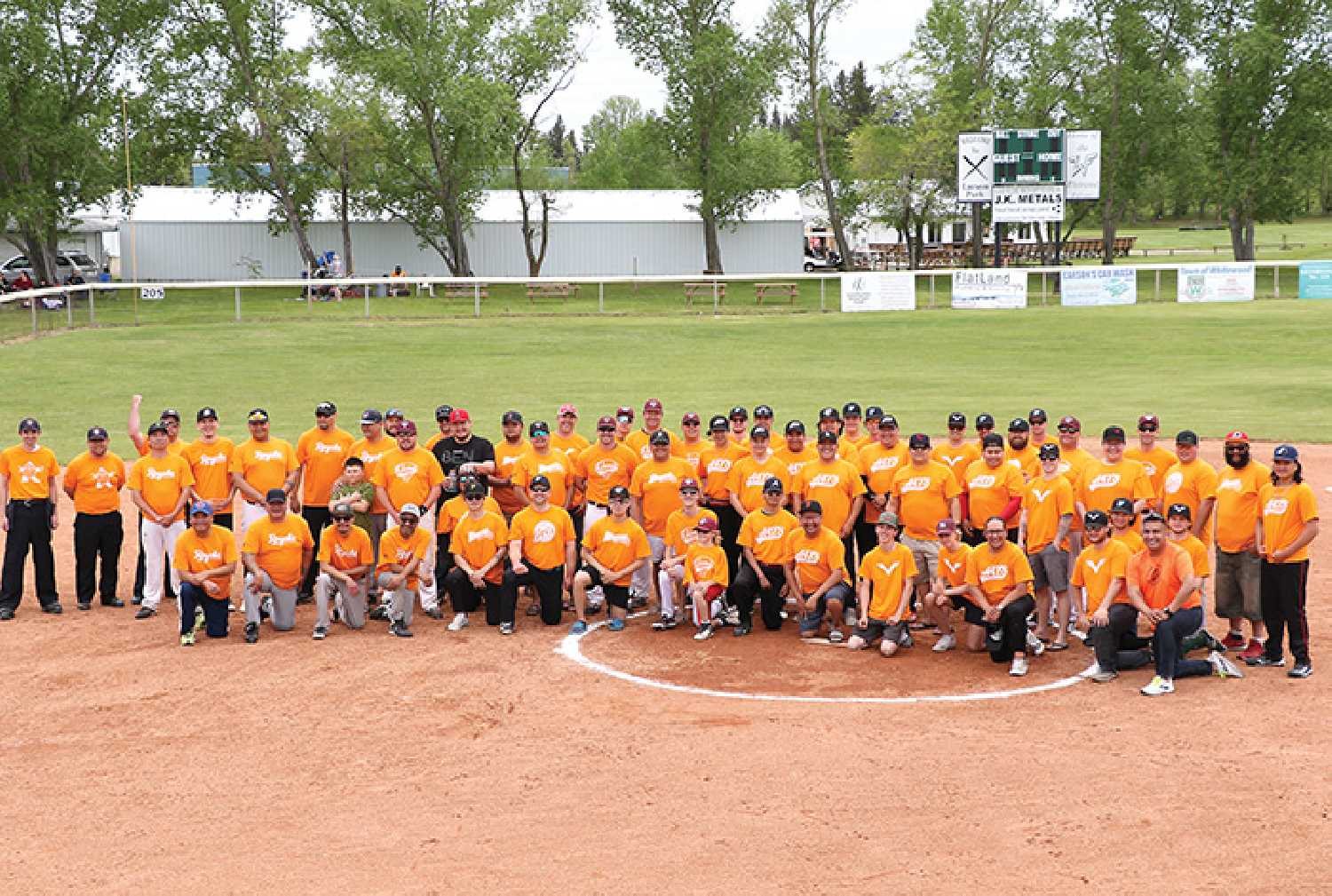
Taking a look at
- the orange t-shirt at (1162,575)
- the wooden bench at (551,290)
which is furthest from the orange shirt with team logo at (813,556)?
the wooden bench at (551,290)

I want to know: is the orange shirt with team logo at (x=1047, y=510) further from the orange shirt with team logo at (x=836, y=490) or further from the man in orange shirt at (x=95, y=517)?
the man in orange shirt at (x=95, y=517)

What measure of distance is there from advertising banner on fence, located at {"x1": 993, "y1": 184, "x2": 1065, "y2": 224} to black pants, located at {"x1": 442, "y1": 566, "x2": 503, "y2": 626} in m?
33.1

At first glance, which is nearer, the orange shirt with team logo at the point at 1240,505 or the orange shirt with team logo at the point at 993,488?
the orange shirt with team logo at the point at 1240,505

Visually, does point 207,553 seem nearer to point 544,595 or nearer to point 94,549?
point 94,549

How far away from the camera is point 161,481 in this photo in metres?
13.7

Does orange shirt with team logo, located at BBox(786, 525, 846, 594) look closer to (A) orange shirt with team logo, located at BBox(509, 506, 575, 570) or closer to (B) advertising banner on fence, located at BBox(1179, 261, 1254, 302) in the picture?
(A) orange shirt with team logo, located at BBox(509, 506, 575, 570)

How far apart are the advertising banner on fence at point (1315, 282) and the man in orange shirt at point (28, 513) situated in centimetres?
4040

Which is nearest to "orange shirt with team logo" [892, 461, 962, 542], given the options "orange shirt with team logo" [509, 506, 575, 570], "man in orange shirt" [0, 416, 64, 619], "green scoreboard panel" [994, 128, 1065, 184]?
"orange shirt with team logo" [509, 506, 575, 570]

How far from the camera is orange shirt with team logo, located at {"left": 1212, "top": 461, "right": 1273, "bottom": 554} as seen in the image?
1159 centimetres

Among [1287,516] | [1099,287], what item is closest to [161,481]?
[1287,516]

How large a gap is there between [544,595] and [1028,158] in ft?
110

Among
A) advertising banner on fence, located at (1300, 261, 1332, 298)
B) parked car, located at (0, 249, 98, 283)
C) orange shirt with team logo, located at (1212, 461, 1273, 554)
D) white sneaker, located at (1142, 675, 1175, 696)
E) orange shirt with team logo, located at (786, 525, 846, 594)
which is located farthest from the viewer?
parked car, located at (0, 249, 98, 283)

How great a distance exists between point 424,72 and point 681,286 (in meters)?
12.4

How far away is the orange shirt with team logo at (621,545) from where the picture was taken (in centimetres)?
1312
